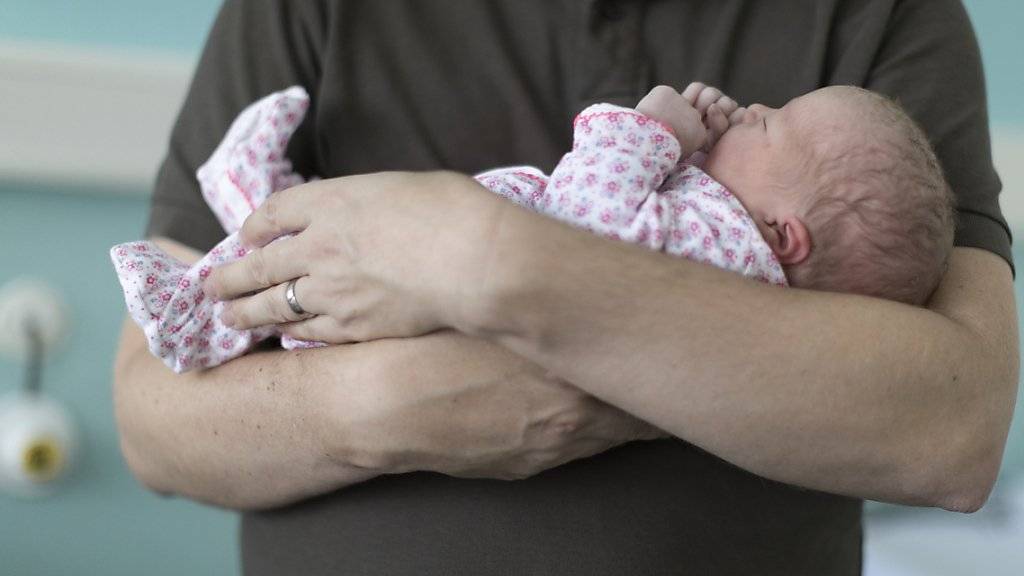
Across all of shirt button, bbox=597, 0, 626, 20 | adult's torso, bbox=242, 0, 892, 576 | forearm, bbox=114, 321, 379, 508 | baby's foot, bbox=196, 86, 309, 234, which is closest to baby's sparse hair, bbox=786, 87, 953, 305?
adult's torso, bbox=242, 0, 892, 576

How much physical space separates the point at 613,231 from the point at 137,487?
1.23m

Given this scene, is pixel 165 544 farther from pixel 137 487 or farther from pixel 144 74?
pixel 144 74

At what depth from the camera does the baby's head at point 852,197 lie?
1.02 meters

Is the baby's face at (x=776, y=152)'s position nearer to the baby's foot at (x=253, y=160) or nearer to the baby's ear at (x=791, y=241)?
the baby's ear at (x=791, y=241)

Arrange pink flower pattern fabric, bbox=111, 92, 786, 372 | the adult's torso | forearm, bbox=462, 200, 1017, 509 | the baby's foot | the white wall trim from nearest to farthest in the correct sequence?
forearm, bbox=462, 200, 1017, 509
pink flower pattern fabric, bbox=111, 92, 786, 372
the adult's torso
the baby's foot
the white wall trim

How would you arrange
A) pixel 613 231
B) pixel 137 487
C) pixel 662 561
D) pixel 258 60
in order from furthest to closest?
pixel 137 487 < pixel 258 60 < pixel 662 561 < pixel 613 231

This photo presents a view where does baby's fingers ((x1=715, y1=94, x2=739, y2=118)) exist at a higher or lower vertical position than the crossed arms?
higher

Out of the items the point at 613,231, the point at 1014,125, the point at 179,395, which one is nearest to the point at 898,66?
the point at 613,231

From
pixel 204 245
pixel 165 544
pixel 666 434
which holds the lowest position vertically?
pixel 165 544

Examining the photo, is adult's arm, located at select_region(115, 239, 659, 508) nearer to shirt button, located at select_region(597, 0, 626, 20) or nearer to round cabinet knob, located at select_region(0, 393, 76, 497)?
shirt button, located at select_region(597, 0, 626, 20)

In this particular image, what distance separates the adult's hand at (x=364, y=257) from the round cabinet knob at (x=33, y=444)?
819 mm

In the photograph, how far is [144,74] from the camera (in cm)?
180

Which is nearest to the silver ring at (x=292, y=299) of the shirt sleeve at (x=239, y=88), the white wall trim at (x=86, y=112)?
the shirt sleeve at (x=239, y=88)

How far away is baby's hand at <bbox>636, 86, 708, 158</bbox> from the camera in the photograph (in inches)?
42.9
